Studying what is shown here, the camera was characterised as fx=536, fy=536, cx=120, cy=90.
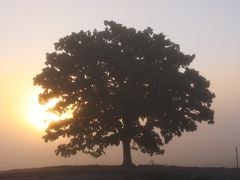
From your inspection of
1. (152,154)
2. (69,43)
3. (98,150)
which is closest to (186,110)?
(152,154)

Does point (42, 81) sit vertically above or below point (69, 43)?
below

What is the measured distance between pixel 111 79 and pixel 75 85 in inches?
160

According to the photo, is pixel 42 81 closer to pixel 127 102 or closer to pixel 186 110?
pixel 127 102

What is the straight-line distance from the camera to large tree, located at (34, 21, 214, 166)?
5794 centimetres

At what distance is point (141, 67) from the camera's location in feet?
191

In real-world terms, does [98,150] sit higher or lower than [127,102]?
lower

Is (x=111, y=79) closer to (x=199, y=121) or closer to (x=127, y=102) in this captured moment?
(x=127, y=102)

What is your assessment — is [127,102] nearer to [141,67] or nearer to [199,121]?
[141,67]

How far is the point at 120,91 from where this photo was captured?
57625 mm

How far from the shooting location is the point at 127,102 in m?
56.9

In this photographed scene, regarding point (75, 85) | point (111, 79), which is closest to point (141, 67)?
point (111, 79)

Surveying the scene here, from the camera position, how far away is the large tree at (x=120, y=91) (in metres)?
57.9

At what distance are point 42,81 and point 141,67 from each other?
447 inches

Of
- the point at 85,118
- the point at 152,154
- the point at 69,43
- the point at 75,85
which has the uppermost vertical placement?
the point at 69,43
